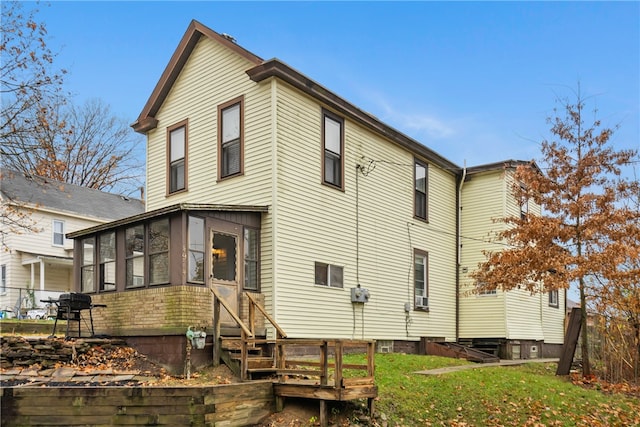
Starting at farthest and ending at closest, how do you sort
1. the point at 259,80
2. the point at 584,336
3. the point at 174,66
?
the point at 174,66 → the point at 584,336 → the point at 259,80

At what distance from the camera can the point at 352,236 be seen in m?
16.5

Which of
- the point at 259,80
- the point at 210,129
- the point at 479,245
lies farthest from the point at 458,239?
the point at 259,80

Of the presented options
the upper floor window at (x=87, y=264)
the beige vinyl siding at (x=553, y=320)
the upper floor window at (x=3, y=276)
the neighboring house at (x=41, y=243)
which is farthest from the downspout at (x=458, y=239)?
the upper floor window at (x=3, y=276)

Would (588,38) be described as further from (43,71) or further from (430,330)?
(43,71)

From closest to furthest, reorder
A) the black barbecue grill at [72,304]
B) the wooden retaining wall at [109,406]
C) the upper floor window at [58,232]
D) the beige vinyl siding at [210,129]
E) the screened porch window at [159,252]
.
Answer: the wooden retaining wall at [109,406] → the screened porch window at [159,252] → the black barbecue grill at [72,304] → the beige vinyl siding at [210,129] → the upper floor window at [58,232]

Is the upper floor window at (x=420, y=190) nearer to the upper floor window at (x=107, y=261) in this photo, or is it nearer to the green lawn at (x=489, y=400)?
the green lawn at (x=489, y=400)

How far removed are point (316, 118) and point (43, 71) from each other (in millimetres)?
6510

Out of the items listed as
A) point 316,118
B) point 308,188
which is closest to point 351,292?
point 308,188

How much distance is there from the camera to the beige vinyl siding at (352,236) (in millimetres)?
14570

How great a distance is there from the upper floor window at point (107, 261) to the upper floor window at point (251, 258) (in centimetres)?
297

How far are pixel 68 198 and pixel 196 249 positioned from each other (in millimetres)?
21059

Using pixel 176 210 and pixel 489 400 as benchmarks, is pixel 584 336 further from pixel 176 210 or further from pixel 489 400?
pixel 176 210

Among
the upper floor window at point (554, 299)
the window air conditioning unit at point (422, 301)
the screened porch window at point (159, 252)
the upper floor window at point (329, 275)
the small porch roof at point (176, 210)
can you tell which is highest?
the small porch roof at point (176, 210)

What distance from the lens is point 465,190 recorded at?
22.0 meters
